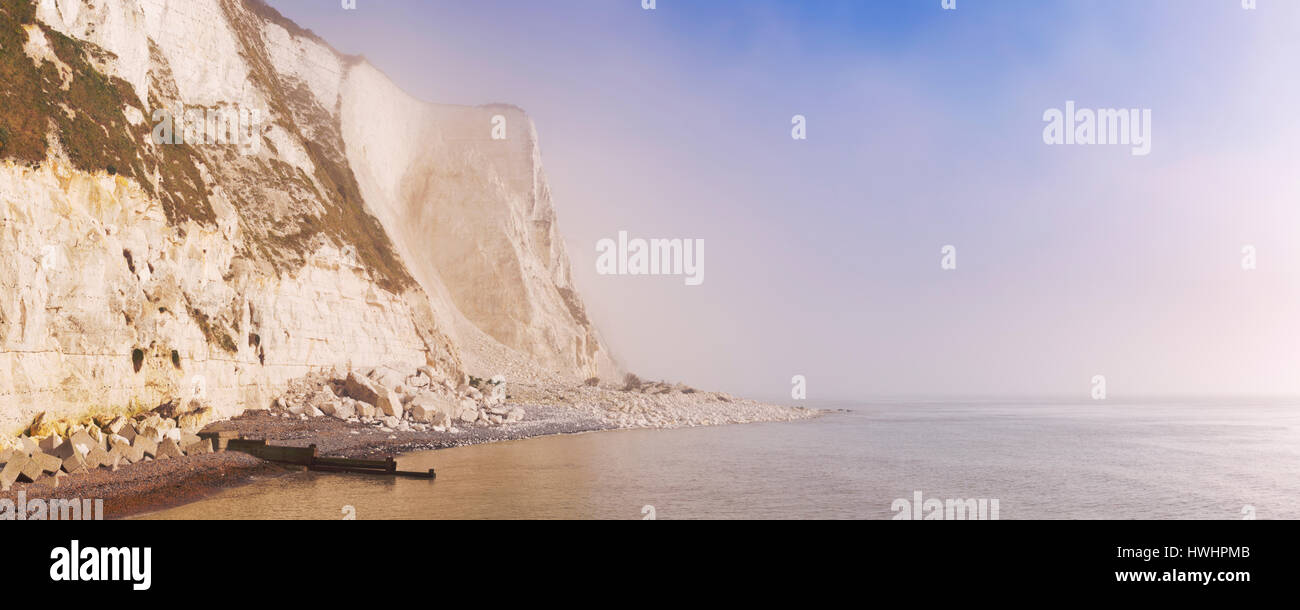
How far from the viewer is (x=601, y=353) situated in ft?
285

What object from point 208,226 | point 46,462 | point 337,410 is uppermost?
point 208,226

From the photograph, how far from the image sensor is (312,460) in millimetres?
23438

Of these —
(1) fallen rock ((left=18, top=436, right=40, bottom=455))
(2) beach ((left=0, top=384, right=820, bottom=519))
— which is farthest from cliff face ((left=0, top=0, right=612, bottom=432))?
(2) beach ((left=0, top=384, right=820, bottom=519))

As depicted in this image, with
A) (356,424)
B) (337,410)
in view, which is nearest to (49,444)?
(356,424)

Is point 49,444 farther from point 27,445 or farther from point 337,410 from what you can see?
point 337,410

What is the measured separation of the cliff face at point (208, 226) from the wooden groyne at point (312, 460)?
144 inches

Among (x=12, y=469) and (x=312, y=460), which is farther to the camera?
(x=312, y=460)

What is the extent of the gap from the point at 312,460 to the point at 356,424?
9.29 m

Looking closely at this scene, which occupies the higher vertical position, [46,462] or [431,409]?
[46,462]

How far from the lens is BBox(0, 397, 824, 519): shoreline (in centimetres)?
1677
